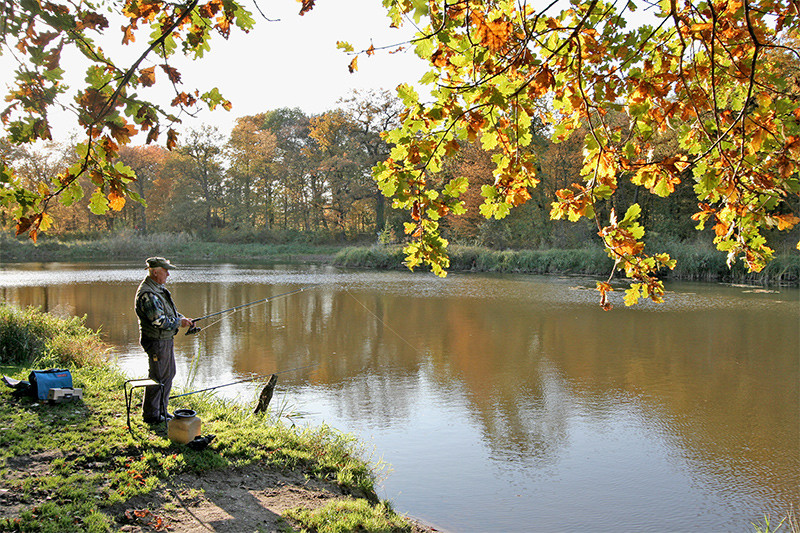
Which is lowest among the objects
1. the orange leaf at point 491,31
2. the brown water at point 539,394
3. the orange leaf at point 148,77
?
the brown water at point 539,394

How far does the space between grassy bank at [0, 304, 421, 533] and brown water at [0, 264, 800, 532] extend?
642 mm

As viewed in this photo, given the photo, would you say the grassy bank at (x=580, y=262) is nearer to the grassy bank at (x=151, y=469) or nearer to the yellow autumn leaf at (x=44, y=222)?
the grassy bank at (x=151, y=469)

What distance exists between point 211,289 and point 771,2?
747 inches

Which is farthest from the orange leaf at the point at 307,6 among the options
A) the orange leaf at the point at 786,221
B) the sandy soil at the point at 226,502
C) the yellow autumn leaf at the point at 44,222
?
the sandy soil at the point at 226,502

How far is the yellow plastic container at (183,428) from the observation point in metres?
4.46

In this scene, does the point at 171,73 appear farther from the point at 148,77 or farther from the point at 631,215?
the point at 631,215

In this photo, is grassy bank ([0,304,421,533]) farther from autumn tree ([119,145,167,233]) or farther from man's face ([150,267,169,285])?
autumn tree ([119,145,167,233])

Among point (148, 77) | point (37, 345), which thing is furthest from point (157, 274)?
point (37, 345)

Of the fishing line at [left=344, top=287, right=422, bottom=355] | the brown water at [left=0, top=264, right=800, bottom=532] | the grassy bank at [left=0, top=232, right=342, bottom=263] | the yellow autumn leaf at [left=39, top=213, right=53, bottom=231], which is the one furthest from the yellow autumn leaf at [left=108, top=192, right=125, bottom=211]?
the grassy bank at [left=0, top=232, right=342, bottom=263]

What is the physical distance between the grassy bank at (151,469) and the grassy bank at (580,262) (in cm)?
1541

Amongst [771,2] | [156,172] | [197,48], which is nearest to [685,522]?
[771,2]

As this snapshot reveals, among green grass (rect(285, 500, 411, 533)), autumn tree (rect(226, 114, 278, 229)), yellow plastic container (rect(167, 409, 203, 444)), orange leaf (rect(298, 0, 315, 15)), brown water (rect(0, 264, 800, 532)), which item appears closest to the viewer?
orange leaf (rect(298, 0, 315, 15))

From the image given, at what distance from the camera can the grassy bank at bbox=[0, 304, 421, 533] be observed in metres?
3.37

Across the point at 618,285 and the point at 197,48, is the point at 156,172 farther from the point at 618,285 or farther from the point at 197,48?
the point at 197,48
